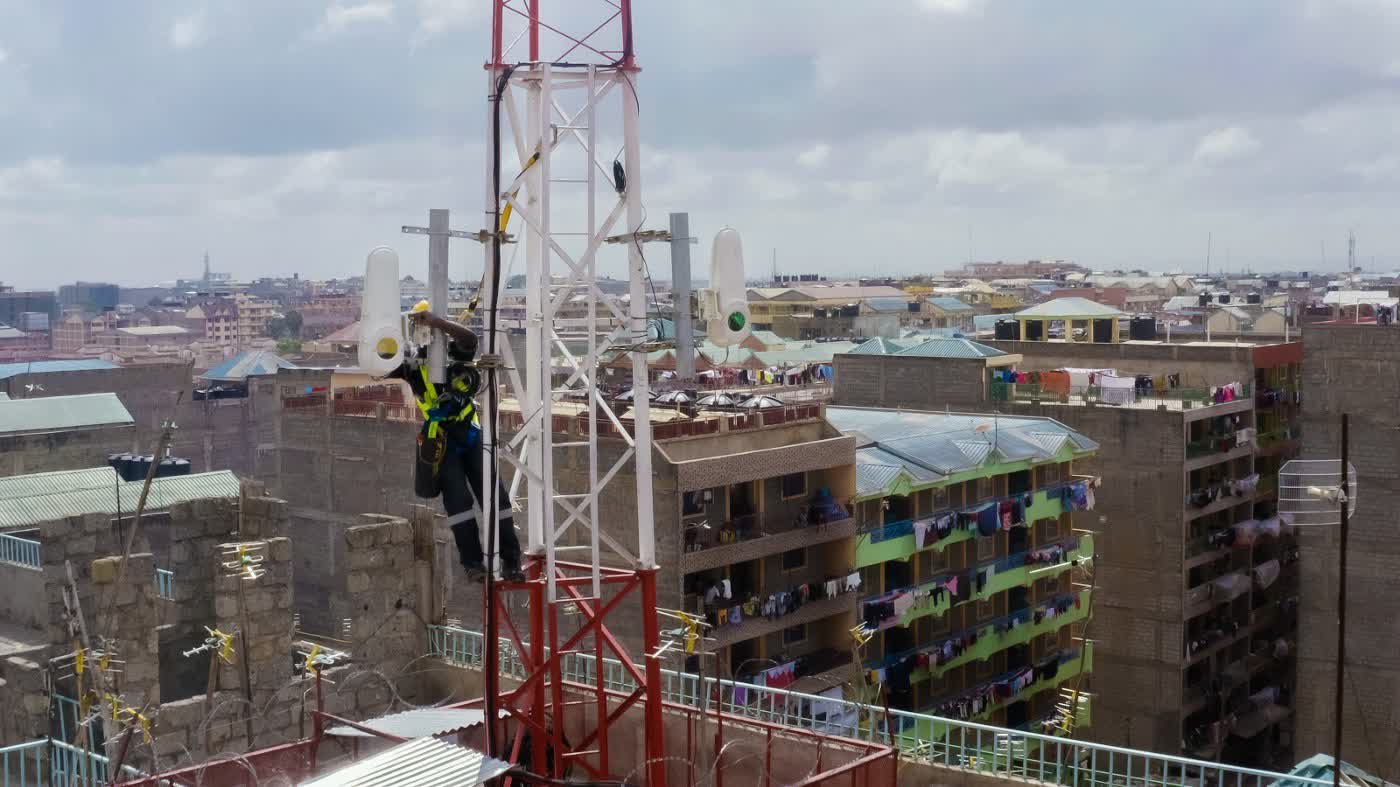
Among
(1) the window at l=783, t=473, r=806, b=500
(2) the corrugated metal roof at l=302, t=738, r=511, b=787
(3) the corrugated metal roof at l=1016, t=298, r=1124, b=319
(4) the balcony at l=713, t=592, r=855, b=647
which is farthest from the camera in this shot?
(3) the corrugated metal roof at l=1016, t=298, r=1124, b=319

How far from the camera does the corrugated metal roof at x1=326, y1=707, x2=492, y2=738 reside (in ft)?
54.5

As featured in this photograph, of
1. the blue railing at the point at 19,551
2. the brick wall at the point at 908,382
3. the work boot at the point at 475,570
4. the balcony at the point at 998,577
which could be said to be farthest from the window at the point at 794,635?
the work boot at the point at 475,570

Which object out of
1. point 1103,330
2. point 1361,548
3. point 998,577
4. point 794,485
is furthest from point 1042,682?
point 1103,330

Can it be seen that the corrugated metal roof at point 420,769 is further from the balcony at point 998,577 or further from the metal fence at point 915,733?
the balcony at point 998,577

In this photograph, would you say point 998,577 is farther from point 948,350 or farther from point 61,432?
point 61,432

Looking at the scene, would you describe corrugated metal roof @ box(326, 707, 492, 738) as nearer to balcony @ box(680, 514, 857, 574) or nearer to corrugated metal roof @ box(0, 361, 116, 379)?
balcony @ box(680, 514, 857, 574)

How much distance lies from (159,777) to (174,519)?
1332 centimetres

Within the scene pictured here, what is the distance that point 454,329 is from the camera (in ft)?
46.9

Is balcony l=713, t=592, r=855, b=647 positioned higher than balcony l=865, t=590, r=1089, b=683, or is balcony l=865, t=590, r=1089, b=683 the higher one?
balcony l=713, t=592, r=855, b=647

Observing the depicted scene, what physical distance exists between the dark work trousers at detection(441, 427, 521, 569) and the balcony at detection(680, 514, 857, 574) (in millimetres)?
19740

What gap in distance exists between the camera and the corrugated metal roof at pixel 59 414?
52.8 m

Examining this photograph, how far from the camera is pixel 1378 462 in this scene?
43188mm

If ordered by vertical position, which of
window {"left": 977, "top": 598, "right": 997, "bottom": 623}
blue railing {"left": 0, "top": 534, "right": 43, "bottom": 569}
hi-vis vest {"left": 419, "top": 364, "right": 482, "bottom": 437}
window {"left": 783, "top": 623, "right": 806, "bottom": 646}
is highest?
hi-vis vest {"left": 419, "top": 364, "right": 482, "bottom": 437}

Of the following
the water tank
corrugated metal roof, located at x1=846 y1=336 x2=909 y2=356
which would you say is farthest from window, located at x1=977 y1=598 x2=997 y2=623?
the water tank
